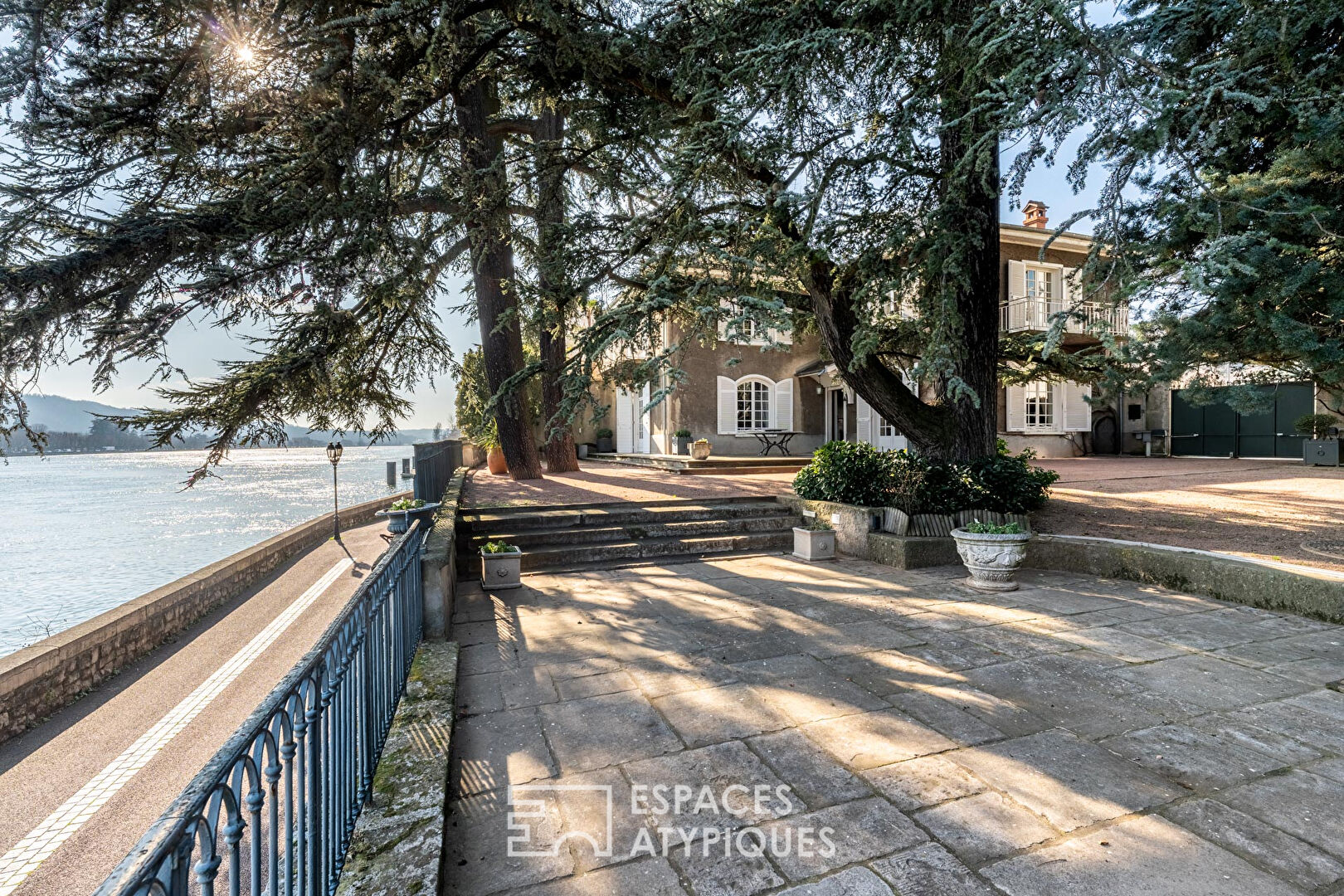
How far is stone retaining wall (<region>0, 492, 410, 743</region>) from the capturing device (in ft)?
24.8

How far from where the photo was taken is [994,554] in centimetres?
563

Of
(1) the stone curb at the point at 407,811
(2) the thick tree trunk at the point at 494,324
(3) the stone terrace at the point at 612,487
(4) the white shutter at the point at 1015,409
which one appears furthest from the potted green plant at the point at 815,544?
(4) the white shutter at the point at 1015,409

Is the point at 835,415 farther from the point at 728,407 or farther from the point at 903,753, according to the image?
the point at 903,753

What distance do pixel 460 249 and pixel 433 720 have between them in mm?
9555

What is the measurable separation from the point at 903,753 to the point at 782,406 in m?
15.1

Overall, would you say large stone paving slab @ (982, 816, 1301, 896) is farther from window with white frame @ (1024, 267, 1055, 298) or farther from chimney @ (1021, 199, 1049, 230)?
chimney @ (1021, 199, 1049, 230)

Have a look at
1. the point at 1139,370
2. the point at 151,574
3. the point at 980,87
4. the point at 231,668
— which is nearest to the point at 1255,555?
the point at 1139,370

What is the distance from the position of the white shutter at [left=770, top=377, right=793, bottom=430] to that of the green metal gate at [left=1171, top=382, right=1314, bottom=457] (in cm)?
989

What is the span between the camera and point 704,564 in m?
7.04

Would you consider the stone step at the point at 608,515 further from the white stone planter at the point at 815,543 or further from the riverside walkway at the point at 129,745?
the riverside walkway at the point at 129,745

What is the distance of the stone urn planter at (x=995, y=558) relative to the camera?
5.59 metres

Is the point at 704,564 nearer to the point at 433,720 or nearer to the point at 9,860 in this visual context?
the point at 433,720

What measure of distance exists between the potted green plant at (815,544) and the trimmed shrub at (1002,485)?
1.67 meters

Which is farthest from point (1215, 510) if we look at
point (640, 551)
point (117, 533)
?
point (117, 533)
